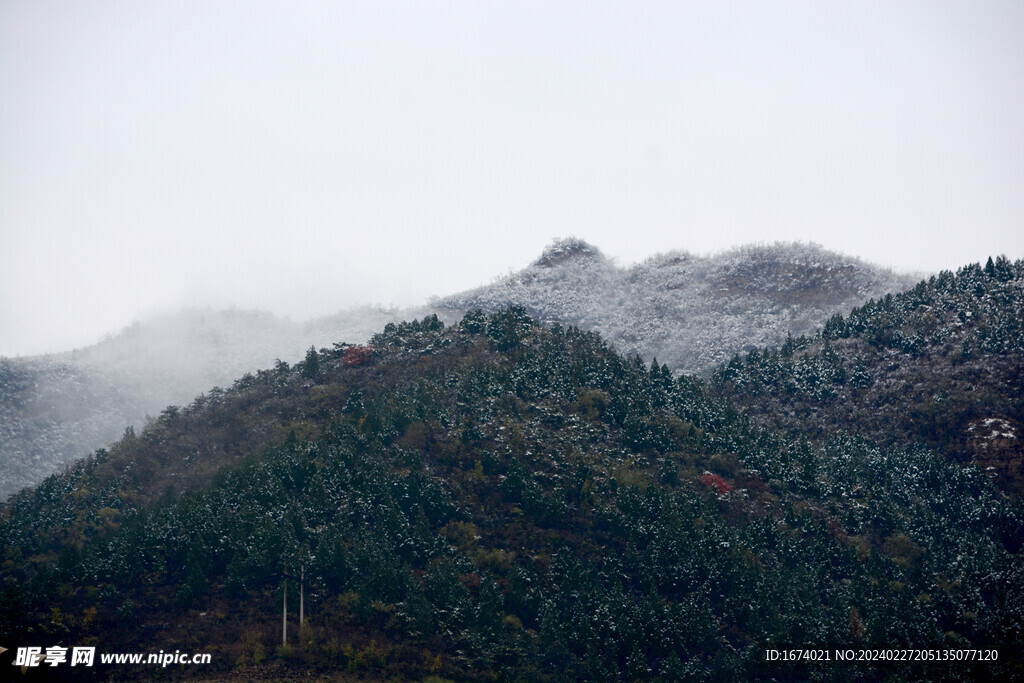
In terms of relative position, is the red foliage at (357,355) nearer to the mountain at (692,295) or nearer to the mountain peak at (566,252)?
the mountain at (692,295)

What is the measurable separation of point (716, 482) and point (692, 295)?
44852 mm

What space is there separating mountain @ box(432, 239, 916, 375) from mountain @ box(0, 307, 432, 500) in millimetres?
19850

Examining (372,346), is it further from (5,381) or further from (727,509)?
(5,381)

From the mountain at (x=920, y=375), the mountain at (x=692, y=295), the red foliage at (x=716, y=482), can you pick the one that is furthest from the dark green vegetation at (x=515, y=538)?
the mountain at (x=692, y=295)

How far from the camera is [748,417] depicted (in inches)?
2675

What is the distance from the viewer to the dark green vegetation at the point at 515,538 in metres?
45.9

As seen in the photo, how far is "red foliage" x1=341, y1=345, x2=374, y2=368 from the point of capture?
7262 centimetres

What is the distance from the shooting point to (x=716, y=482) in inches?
2309

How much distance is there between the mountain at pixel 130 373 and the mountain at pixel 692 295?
65.1ft

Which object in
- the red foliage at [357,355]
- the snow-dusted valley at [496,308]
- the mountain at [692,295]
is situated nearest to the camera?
the red foliage at [357,355]

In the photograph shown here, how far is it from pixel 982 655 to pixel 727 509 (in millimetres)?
16286

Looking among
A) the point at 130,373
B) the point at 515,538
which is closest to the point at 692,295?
the point at 515,538

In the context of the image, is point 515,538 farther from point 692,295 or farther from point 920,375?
point 692,295

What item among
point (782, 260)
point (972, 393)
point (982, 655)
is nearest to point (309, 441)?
point (982, 655)
